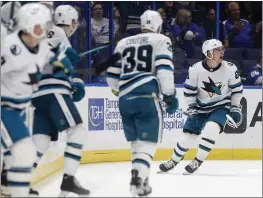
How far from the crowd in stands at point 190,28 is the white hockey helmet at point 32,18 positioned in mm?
2254

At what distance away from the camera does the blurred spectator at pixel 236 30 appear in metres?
6.60

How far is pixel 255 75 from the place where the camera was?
6086 mm

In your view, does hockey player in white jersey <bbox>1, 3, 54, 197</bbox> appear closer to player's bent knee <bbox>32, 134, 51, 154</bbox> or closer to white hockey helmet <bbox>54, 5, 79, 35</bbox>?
player's bent knee <bbox>32, 134, 51, 154</bbox>

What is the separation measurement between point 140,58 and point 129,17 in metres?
2.17

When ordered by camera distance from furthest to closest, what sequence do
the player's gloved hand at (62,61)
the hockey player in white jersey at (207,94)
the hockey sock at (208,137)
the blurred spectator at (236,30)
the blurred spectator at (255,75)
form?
the blurred spectator at (236,30) → the blurred spectator at (255,75) → the hockey player in white jersey at (207,94) → the hockey sock at (208,137) → the player's gloved hand at (62,61)

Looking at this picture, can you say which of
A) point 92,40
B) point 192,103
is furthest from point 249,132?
point 92,40

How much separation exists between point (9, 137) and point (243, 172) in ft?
8.52

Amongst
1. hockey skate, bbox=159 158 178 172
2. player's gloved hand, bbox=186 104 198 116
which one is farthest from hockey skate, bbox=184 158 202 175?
player's gloved hand, bbox=186 104 198 116

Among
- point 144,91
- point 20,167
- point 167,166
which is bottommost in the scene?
point 167,166

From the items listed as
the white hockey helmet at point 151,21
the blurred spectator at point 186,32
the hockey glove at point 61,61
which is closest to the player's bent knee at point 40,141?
the hockey glove at point 61,61

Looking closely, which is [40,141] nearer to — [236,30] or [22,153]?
[22,153]

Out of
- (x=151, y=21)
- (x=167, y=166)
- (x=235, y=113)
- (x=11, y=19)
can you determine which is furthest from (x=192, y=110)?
(x=11, y=19)

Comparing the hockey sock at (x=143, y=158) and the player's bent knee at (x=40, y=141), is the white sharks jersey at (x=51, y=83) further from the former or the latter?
the hockey sock at (x=143, y=158)

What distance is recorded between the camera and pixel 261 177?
4883 mm
